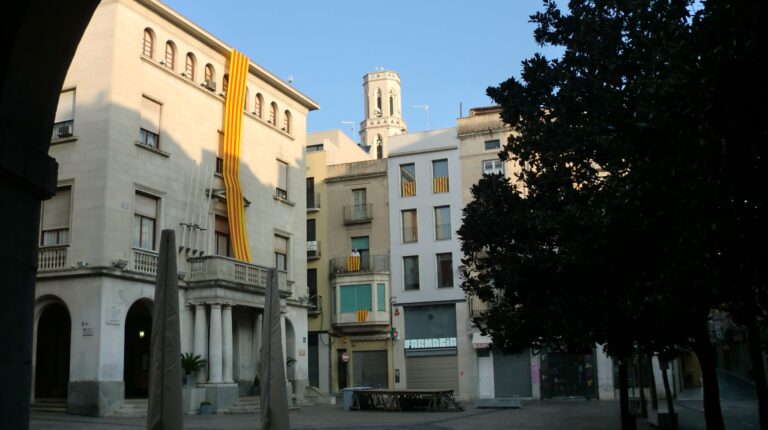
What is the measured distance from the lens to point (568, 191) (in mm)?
13883

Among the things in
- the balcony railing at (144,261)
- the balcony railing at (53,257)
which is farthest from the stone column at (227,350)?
the balcony railing at (53,257)

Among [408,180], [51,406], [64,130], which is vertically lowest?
[51,406]

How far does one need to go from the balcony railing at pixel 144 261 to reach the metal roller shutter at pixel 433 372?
2108 centimetres

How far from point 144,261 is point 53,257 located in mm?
3080

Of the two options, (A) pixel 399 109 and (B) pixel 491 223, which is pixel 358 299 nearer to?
(B) pixel 491 223

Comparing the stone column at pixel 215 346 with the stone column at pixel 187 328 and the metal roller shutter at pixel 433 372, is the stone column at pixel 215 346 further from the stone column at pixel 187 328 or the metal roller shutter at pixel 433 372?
the metal roller shutter at pixel 433 372

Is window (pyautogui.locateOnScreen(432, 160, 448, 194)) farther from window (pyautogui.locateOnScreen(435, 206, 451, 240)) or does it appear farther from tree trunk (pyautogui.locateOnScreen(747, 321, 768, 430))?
tree trunk (pyautogui.locateOnScreen(747, 321, 768, 430))

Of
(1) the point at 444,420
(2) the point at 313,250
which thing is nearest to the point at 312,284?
(2) the point at 313,250

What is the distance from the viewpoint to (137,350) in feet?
104

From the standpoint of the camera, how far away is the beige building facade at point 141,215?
26.4 m

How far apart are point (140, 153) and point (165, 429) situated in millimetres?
19892

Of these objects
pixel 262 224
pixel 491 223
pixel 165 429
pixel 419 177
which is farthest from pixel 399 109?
pixel 165 429

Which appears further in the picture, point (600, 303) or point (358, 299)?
point (358, 299)

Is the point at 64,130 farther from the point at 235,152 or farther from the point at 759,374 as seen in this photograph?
the point at 759,374
